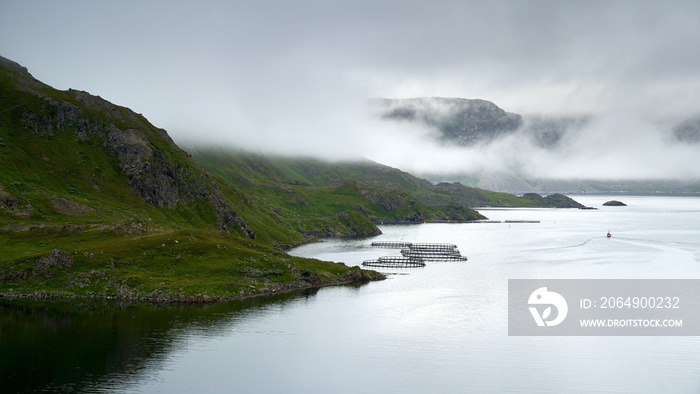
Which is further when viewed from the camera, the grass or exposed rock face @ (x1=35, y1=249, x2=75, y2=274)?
exposed rock face @ (x1=35, y1=249, x2=75, y2=274)

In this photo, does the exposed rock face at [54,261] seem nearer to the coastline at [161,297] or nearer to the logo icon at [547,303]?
the coastline at [161,297]

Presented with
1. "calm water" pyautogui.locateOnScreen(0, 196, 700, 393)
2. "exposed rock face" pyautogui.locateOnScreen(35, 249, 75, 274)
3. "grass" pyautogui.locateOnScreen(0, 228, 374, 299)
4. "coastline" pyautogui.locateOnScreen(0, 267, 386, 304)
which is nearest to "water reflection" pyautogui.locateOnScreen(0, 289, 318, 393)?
"calm water" pyautogui.locateOnScreen(0, 196, 700, 393)

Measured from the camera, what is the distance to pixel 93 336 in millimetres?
88812

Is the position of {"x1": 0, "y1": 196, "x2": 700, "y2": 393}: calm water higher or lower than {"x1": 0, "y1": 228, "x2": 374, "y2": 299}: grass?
lower

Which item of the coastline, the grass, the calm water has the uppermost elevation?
the grass

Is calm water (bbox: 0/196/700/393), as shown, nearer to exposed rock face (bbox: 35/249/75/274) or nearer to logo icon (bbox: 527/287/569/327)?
logo icon (bbox: 527/287/569/327)

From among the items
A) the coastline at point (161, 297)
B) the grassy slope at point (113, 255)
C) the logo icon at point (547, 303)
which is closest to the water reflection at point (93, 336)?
the coastline at point (161, 297)

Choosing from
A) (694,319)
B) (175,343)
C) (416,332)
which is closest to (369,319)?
(416,332)

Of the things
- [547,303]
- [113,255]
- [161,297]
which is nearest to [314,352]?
[161,297]

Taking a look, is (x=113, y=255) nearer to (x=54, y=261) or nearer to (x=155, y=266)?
(x=155, y=266)

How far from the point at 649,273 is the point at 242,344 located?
147549 mm

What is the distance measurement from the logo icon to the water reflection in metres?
60.3

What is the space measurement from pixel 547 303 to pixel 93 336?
107 meters

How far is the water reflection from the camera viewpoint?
70.2 meters
